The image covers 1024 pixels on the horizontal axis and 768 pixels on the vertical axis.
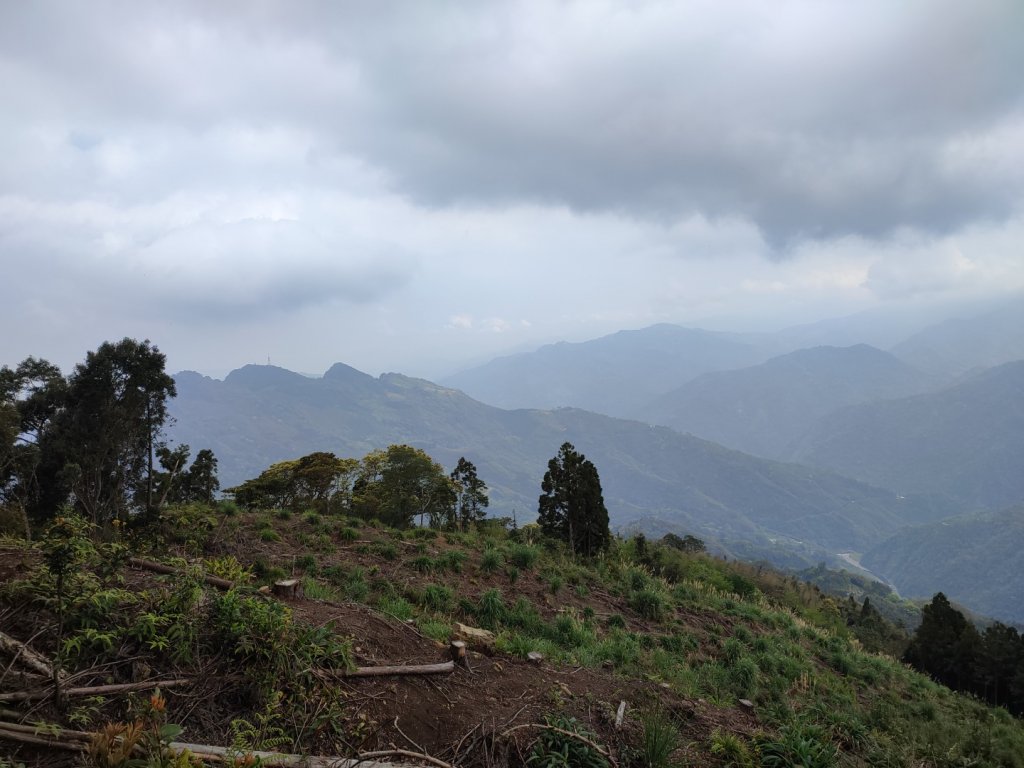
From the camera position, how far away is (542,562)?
539 inches

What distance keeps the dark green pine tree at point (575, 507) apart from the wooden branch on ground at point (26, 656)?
1599cm

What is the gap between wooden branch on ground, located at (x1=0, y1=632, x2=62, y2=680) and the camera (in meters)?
3.95

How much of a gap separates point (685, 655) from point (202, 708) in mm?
8529

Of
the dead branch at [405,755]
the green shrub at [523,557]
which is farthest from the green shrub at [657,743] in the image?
the green shrub at [523,557]

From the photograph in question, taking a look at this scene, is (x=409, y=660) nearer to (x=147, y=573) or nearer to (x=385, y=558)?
(x=147, y=573)

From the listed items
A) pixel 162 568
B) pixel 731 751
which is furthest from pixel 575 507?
pixel 162 568

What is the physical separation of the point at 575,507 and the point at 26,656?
57.9 feet

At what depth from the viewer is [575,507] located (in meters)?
20.3

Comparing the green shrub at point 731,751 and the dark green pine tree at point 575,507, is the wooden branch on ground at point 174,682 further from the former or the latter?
the dark green pine tree at point 575,507

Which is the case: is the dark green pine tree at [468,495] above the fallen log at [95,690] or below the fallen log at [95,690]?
below

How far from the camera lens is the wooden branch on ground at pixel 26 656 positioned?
3.95m

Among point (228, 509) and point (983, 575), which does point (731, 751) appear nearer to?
point (228, 509)

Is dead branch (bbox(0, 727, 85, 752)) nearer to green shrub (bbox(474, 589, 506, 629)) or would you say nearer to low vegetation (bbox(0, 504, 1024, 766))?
low vegetation (bbox(0, 504, 1024, 766))

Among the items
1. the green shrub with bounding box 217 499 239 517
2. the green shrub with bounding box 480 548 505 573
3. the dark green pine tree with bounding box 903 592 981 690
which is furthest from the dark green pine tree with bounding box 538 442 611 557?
the dark green pine tree with bounding box 903 592 981 690
